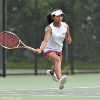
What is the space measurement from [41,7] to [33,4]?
344 mm

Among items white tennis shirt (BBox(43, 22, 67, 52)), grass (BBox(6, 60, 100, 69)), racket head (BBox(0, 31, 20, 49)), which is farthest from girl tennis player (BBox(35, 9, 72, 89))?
grass (BBox(6, 60, 100, 69))

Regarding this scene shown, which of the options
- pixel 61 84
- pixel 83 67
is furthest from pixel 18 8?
pixel 61 84

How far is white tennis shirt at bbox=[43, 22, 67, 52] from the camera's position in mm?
8688

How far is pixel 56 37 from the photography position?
344 inches

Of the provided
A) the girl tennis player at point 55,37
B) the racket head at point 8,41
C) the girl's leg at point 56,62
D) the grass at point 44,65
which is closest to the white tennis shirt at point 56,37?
the girl tennis player at point 55,37

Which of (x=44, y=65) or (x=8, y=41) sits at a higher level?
(x=8, y=41)

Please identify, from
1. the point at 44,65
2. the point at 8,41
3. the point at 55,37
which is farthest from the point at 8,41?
the point at 44,65

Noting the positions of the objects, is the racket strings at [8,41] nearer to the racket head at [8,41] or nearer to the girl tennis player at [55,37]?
the racket head at [8,41]

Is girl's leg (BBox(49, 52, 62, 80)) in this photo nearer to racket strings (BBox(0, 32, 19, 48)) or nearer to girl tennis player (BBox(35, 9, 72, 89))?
girl tennis player (BBox(35, 9, 72, 89))

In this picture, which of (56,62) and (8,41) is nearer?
(8,41)

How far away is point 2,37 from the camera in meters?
8.02

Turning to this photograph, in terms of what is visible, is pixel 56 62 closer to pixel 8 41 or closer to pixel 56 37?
pixel 56 37

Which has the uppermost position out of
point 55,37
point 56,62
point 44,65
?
point 55,37

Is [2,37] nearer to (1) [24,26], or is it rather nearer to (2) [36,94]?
(2) [36,94]
